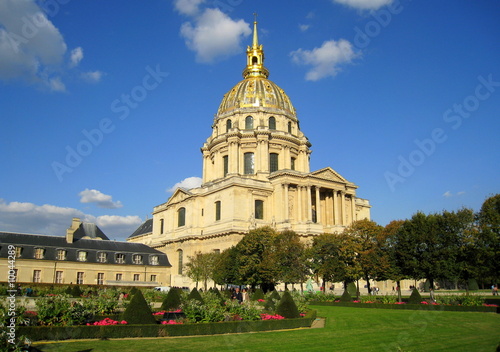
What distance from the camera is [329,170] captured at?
6844 centimetres

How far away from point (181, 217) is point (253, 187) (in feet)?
51.3

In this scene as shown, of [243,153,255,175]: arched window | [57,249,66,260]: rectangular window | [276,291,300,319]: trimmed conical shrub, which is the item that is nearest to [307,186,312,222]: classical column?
[243,153,255,175]: arched window

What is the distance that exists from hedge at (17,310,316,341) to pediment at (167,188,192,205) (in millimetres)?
50267

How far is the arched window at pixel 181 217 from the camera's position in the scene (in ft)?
239

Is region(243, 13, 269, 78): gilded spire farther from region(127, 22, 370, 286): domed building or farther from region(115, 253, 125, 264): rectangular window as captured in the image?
region(115, 253, 125, 264): rectangular window


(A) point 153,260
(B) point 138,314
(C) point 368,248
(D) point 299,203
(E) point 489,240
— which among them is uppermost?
(D) point 299,203

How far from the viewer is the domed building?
2502 inches

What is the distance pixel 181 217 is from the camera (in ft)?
242

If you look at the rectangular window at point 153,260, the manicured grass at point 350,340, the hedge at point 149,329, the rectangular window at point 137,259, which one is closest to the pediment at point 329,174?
the rectangular window at point 153,260

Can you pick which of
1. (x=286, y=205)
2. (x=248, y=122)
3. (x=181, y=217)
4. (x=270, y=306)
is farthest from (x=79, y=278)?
(x=248, y=122)

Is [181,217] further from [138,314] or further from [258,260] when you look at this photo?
[138,314]

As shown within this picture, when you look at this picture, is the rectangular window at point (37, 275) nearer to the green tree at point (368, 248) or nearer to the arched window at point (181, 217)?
the arched window at point (181, 217)

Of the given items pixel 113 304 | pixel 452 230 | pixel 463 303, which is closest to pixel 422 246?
pixel 452 230

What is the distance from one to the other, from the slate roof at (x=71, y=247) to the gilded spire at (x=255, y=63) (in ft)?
126
